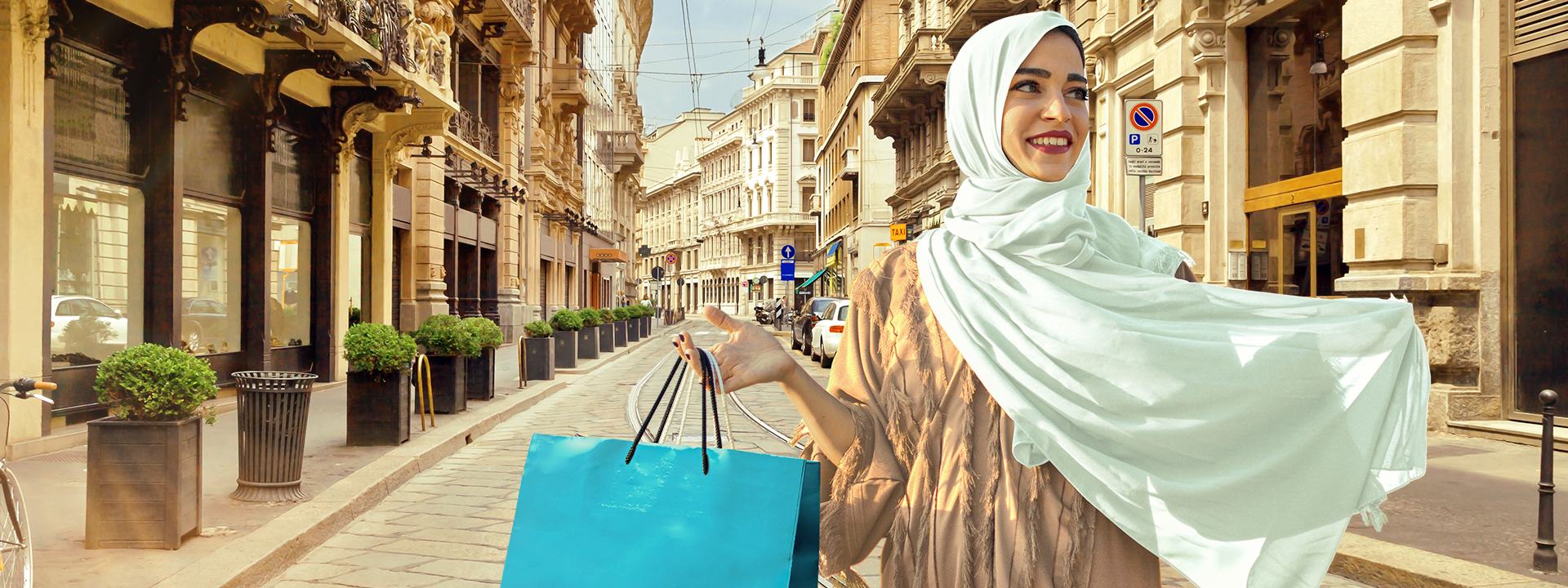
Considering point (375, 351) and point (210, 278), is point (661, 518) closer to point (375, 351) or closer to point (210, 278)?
point (375, 351)

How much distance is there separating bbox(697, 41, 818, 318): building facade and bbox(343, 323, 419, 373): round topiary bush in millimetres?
71905

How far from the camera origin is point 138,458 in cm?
571

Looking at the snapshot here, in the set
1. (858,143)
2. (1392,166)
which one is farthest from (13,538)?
(858,143)

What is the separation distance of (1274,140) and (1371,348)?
13.2m

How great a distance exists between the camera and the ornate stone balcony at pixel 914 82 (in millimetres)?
33125

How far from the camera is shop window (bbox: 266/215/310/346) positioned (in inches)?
609

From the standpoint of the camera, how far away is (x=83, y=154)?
427 inches

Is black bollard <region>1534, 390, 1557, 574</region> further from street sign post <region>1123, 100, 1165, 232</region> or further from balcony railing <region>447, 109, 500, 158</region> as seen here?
balcony railing <region>447, 109, 500, 158</region>

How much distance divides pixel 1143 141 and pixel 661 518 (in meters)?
8.51

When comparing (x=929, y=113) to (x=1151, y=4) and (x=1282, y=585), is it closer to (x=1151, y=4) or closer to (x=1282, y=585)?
(x=1151, y=4)

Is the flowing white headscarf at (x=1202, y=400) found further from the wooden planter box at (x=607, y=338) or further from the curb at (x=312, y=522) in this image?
the wooden planter box at (x=607, y=338)

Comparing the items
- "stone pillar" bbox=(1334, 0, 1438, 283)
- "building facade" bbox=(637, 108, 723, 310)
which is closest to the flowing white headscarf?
"stone pillar" bbox=(1334, 0, 1438, 283)

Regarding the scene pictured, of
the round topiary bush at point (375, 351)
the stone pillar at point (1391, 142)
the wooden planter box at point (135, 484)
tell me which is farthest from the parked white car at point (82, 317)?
the stone pillar at point (1391, 142)

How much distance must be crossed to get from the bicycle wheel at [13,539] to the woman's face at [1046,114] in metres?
3.95
